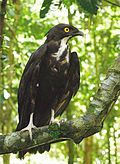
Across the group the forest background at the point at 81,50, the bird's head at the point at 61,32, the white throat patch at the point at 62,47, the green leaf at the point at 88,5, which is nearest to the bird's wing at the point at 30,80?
the white throat patch at the point at 62,47

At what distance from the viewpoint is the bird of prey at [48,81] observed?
3668 mm

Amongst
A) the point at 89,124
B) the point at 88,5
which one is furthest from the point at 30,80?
the point at 88,5

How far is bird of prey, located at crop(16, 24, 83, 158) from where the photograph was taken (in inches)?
144

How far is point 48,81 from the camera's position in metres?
3.93

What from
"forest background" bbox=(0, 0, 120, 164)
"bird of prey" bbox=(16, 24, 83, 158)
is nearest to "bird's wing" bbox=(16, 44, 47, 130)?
"bird of prey" bbox=(16, 24, 83, 158)

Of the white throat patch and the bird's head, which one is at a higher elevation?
the bird's head

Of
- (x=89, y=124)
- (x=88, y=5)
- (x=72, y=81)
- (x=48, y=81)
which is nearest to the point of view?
(x=88, y=5)

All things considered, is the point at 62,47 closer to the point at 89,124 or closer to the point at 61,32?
the point at 61,32

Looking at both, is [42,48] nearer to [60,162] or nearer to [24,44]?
[24,44]

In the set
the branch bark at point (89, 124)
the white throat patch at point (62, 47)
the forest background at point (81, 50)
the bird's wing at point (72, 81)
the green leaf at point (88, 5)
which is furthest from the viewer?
the forest background at point (81, 50)

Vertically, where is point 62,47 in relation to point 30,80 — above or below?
above

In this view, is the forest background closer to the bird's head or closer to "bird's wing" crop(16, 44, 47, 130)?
the bird's head

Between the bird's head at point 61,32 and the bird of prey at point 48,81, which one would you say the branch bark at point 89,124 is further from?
the bird's head at point 61,32

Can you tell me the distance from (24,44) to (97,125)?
12.4 ft
